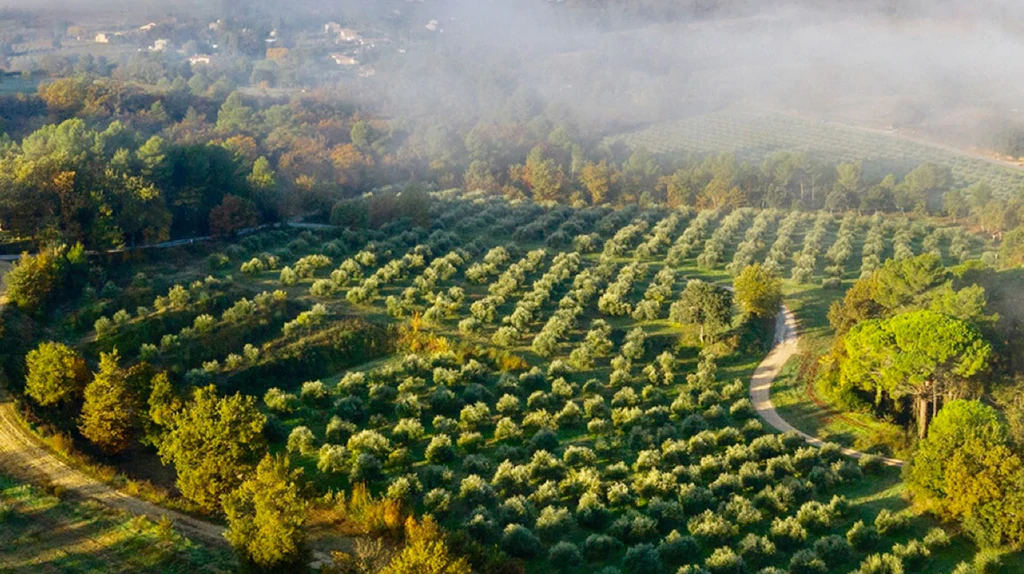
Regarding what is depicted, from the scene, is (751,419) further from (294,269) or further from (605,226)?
(605,226)

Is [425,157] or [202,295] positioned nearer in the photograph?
[202,295]

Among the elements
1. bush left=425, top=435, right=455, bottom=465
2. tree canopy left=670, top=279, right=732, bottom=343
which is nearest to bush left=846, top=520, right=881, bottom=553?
bush left=425, top=435, right=455, bottom=465

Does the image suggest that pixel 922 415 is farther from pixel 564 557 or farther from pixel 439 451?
pixel 439 451

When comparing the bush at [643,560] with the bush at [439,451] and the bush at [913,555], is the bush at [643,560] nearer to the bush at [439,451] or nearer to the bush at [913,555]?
the bush at [913,555]

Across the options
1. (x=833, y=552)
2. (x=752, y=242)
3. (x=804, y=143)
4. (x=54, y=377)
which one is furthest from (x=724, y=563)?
(x=804, y=143)

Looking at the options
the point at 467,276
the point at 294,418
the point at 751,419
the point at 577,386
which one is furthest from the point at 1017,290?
the point at 294,418

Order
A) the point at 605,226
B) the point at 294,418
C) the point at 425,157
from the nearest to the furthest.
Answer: the point at 294,418 → the point at 605,226 → the point at 425,157

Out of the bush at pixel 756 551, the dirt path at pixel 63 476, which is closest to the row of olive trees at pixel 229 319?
the dirt path at pixel 63 476
